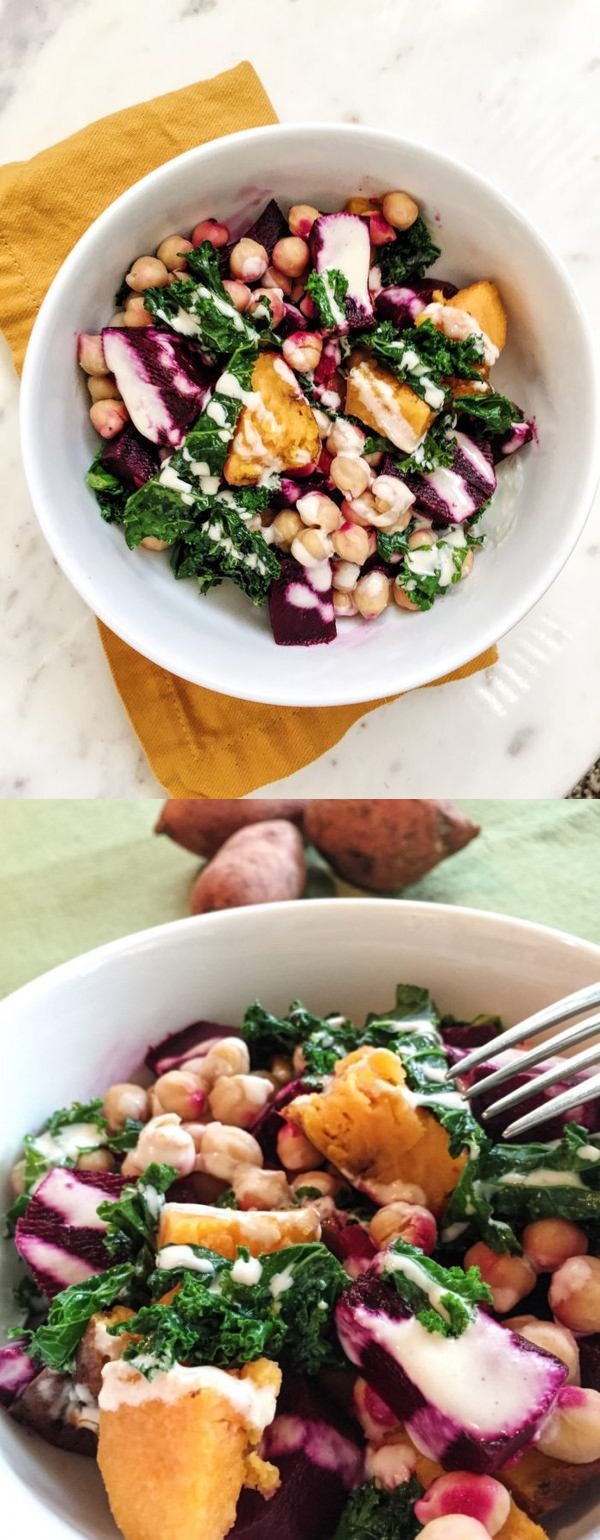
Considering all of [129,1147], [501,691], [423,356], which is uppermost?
[423,356]

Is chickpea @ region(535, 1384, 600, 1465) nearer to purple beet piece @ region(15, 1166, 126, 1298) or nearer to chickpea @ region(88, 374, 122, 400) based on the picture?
purple beet piece @ region(15, 1166, 126, 1298)

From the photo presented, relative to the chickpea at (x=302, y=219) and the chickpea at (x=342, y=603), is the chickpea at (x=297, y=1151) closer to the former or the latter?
the chickpea at (x=342, y=603)

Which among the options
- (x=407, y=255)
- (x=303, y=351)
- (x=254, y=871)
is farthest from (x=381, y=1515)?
(x=407, y=255)

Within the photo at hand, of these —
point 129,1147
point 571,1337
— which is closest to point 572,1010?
point 571,1337

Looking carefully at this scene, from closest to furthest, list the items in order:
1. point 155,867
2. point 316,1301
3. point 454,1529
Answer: point 454,1529 → point 316,1301 → point 155,867

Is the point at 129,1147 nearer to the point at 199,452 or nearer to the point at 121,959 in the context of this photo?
the point at 121,959

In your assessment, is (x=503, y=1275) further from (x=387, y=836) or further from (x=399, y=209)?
(x=399, y=209)
